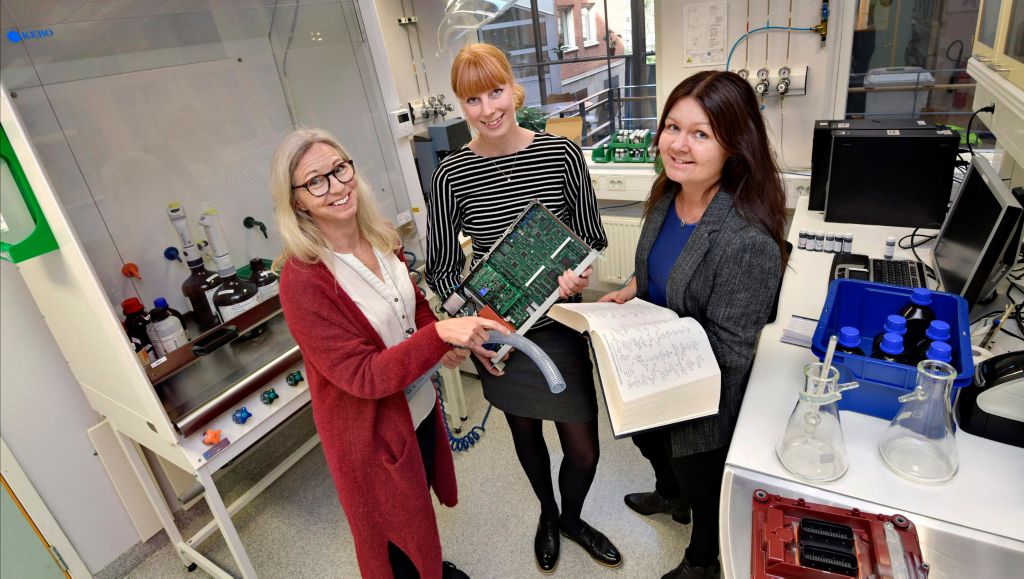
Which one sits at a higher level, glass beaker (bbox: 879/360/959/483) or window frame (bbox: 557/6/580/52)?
window frame (bbox: 557/6/580/52)

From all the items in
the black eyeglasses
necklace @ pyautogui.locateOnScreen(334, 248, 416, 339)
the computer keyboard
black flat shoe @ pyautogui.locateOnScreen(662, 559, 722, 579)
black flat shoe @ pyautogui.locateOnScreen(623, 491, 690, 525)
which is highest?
the black eyeglasses

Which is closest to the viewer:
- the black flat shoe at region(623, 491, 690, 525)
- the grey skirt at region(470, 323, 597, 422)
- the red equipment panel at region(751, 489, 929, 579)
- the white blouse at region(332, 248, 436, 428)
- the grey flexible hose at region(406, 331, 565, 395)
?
the red equipment panel at region(751, 489, 929, 579)

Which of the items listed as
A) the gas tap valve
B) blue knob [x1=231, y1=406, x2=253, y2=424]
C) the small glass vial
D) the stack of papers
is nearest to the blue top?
the stack of papers

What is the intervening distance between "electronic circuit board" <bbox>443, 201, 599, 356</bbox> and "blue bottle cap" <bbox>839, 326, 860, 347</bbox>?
19.9 inches

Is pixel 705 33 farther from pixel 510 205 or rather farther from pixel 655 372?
pixel 655 372

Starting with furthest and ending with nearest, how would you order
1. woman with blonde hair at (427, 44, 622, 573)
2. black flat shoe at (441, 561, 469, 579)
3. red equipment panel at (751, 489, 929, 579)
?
black flat shoe at (441, 561, 469, 579) < woman with blonde hair at (427, 44, 622, 573) < red equipment panel at (751, 489, 929, 579)

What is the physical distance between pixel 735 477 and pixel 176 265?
1.69m

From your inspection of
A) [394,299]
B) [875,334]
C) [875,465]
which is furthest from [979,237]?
[394,299]

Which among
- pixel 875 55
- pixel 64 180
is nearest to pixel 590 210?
pixel 64 180

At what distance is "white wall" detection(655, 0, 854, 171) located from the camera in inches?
89.7

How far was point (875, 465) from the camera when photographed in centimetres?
98

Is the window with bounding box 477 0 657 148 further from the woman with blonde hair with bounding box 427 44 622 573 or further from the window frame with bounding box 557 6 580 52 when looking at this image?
the woman with blonde hair with bounding box 427 44 622 573

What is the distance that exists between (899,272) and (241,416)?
193 cm

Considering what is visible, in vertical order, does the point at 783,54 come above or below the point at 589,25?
below
